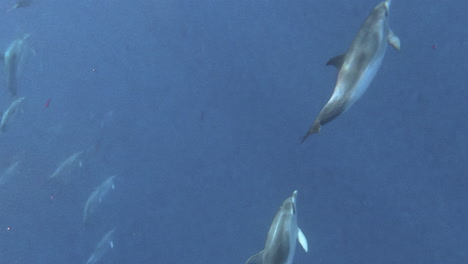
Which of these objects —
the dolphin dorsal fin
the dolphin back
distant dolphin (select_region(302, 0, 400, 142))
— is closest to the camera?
distant dolphin (select_region(302, 0, 400, 142))

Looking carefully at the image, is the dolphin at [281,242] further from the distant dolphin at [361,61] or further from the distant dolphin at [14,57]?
the distant dolphin at [14,57]

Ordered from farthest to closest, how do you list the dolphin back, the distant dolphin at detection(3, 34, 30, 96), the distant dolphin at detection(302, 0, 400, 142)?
the distant dolphin at detection(3, 34, 30, 96)
the dolphin back
the distant dolphin at detection(302, 0, 400, 142)

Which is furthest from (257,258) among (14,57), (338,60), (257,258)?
(14,57)

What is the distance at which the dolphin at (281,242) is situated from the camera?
3506mm

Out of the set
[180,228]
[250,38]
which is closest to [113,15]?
[250,38]

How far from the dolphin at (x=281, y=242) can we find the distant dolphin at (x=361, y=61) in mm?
1050

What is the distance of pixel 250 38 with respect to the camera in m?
14.8

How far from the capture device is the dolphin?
3.51 meters

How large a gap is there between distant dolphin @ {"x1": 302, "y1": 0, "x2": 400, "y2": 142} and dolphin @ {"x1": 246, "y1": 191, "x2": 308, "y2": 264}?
105cm

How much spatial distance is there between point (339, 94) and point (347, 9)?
34.4 feet

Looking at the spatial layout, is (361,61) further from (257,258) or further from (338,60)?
(257,258)

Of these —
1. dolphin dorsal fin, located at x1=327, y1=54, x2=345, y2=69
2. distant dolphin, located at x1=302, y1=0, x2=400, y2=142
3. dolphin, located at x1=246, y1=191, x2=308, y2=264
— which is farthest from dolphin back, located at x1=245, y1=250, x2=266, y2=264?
dolphin dorsal fin, located at x1=327, y1=54, x2=345, y2=69

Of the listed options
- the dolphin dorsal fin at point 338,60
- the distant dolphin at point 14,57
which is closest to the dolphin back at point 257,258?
the dolphin dorsal fin at point 338,60

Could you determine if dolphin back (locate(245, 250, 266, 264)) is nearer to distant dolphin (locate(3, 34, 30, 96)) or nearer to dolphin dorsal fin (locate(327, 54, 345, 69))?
dolphin dorsal fin (locate(327, 54, 345, 69))
